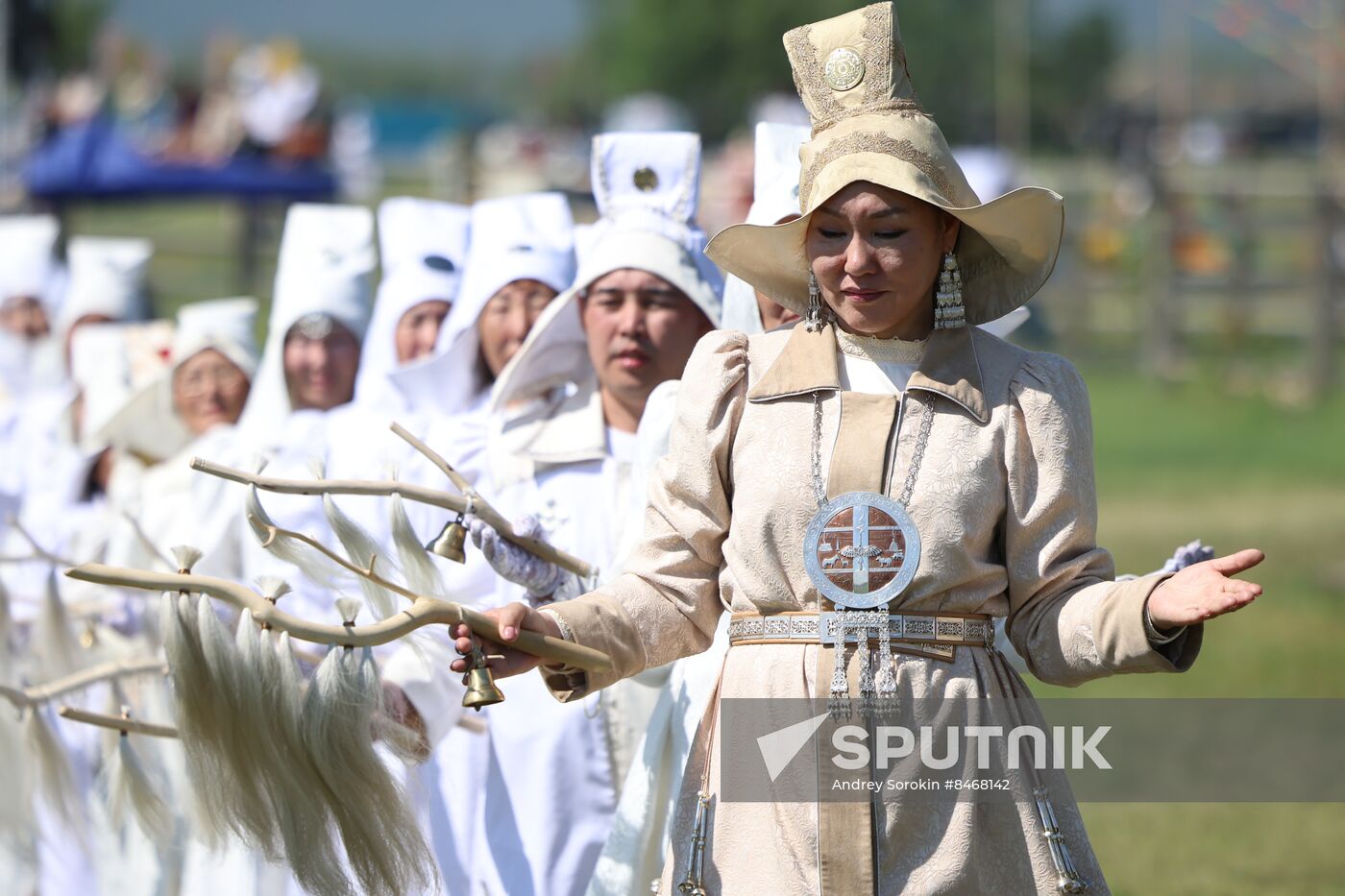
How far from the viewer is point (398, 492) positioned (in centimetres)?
427

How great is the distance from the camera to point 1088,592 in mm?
3543

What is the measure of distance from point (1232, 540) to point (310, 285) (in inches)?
281

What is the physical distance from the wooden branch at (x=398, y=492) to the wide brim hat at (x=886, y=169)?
88cm

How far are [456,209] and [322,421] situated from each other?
3.91 ft

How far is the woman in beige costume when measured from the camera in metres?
3.53

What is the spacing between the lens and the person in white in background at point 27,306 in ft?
33.4

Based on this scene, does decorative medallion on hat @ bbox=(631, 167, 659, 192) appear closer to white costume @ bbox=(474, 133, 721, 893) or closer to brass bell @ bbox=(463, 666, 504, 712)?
white costume @ bbox=(474, 133, 721, 893)

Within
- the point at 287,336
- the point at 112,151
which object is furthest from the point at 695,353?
the point at 112,151

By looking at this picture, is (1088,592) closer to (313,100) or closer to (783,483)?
(783,483)

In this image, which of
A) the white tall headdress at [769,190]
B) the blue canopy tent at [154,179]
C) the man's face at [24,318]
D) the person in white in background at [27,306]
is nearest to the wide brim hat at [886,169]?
the white tall headdress at [769,190]

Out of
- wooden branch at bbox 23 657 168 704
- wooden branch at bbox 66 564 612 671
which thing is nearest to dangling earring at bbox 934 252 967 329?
wooden branch at bbox 66 564 612 671

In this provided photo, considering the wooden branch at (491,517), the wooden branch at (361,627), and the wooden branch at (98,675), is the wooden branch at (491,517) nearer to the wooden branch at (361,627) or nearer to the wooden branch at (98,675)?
the wooden branch at (361,627)

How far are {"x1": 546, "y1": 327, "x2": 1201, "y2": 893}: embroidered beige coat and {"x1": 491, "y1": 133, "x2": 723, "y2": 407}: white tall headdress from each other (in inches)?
70.9

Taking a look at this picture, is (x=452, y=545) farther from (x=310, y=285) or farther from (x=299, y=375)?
(x=310, y=285)
